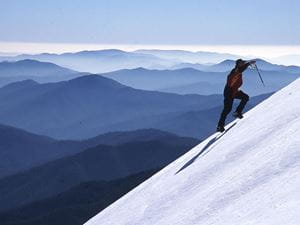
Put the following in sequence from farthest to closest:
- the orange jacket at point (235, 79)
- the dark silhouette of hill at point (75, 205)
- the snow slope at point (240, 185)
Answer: the dark silhouette of hill at point (75, 205)
the orange jacket at point (235, 79)
the snow slope at point (240, 185)

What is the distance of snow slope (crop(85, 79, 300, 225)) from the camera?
890 centimetres

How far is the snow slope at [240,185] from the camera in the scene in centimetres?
890

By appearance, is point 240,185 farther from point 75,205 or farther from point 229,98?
point 75,205

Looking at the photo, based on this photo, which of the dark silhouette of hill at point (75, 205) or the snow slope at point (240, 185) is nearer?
the snow slope at point (240, 185)

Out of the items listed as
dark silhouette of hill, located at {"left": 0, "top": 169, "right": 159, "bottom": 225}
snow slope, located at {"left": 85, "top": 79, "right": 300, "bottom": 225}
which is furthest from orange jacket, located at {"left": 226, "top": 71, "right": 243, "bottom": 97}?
dark silhouette of hill, located at {"left": 0, "top": 169, "right": 159, "bottom": 225}

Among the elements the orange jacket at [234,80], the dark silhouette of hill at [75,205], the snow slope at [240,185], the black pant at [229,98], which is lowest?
the dark silhouette of hill at [75,205]

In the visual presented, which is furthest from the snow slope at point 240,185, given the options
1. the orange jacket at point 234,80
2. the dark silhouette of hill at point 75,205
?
the dark silhouette of hill at point 75,205

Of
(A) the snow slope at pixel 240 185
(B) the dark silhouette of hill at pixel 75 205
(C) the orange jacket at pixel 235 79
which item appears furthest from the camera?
(B) the dark silhouette of hill at pixel 75 205

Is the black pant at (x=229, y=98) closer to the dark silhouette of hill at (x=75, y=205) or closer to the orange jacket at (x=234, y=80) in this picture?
the orange jacket at (x=234, y=80)

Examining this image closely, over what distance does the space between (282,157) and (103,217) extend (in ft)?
30.5

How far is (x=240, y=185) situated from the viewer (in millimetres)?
11102

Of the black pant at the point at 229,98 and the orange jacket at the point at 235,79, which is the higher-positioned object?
the orange jacket at the point at 235,79

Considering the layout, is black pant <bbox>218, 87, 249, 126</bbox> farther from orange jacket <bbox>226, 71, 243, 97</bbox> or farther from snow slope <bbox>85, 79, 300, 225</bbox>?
snow slope <bbox>85, 79, 300, 225</bbox>

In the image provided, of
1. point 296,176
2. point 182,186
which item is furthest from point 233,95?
point 296,176
